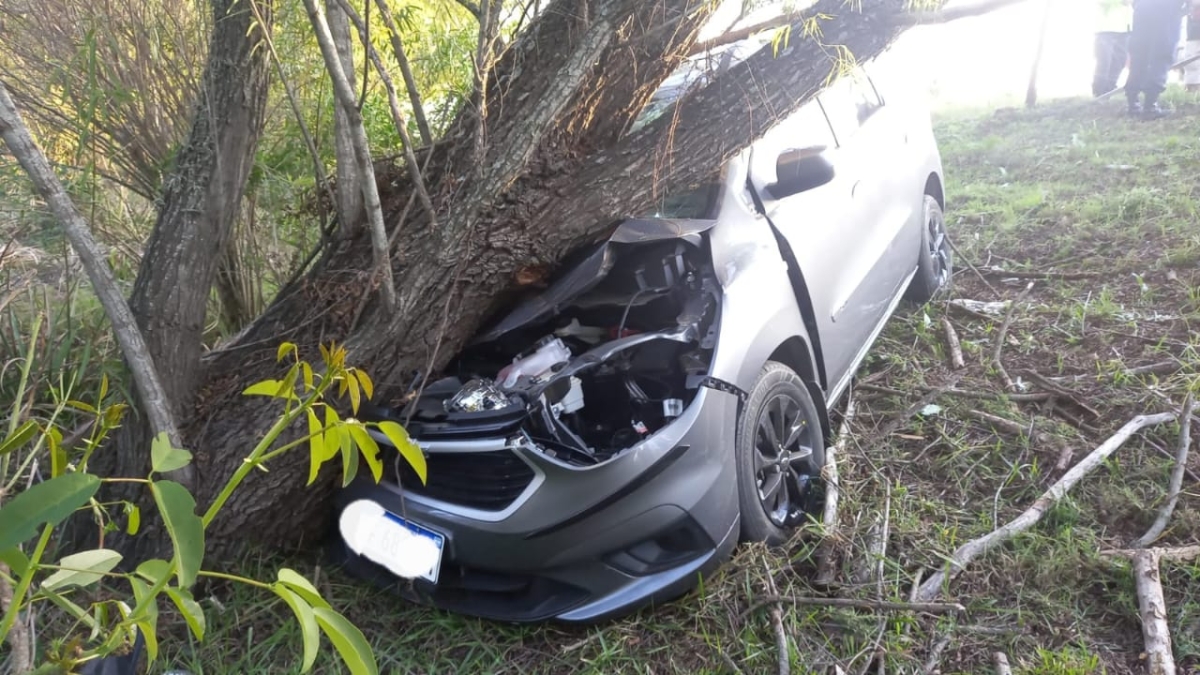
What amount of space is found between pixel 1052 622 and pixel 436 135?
2542 mm

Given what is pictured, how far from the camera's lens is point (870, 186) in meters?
3.78

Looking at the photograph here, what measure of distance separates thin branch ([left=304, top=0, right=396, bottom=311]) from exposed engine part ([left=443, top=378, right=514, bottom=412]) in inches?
15.3

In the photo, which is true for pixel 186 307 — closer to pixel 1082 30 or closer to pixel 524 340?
pixel 524 340

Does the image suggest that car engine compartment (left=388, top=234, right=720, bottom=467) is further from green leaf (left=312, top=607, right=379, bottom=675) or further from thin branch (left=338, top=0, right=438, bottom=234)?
green leaf (left=312, top=607, right=379, bottom=675)

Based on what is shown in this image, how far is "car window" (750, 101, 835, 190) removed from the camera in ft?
10.6

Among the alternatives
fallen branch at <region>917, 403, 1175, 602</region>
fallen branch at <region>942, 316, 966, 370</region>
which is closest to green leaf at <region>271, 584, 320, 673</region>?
fallen branch at <region>917, 403, 1175, 602</region>

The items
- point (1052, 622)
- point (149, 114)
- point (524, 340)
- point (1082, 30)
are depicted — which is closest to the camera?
point (1052, 622)

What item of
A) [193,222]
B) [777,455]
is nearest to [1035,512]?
[777,455]

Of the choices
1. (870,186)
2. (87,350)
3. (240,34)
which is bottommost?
(870,186)

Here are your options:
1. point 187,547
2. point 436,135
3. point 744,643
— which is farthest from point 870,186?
point 187,547

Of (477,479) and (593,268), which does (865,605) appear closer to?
(477,479)

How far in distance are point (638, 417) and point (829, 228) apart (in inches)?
49.5

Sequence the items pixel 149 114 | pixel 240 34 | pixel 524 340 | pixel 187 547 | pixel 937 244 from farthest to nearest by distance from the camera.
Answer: pixel 937 244
pixel 149 114
pixel 524 340
pixel 240 34
pixel 187 547

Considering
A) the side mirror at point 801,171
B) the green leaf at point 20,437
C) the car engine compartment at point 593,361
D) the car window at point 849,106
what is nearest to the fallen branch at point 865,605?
the car engine compartment at point 593,361
